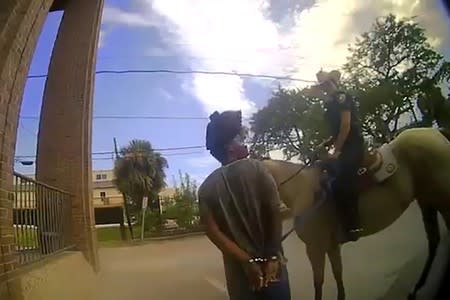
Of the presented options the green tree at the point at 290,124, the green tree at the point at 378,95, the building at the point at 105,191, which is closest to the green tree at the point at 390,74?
the green tree at the point at 378,95

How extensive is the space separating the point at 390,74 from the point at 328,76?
22 cm

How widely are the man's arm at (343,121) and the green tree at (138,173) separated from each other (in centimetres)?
52

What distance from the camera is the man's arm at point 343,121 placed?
1.61 m

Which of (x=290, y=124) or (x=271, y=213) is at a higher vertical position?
(x=290, y=124)

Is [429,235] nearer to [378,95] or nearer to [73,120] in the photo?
[378,95]

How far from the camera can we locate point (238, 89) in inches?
61.3

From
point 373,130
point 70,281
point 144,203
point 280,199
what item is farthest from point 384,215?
point 70,281

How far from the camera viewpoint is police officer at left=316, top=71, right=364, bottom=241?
5.26 ft

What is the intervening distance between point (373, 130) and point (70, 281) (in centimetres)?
94

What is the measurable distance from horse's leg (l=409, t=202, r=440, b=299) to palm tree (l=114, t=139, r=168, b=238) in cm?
83

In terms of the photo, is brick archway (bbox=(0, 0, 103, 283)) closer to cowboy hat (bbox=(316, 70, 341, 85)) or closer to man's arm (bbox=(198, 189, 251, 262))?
man's arm (bbox=(198, 189, 251, 262))

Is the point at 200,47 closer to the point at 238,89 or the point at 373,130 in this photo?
the point at 238,89

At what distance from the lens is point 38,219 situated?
138 centimetres

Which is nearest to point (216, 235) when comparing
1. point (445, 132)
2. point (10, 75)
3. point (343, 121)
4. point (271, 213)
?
point (271, 213)
